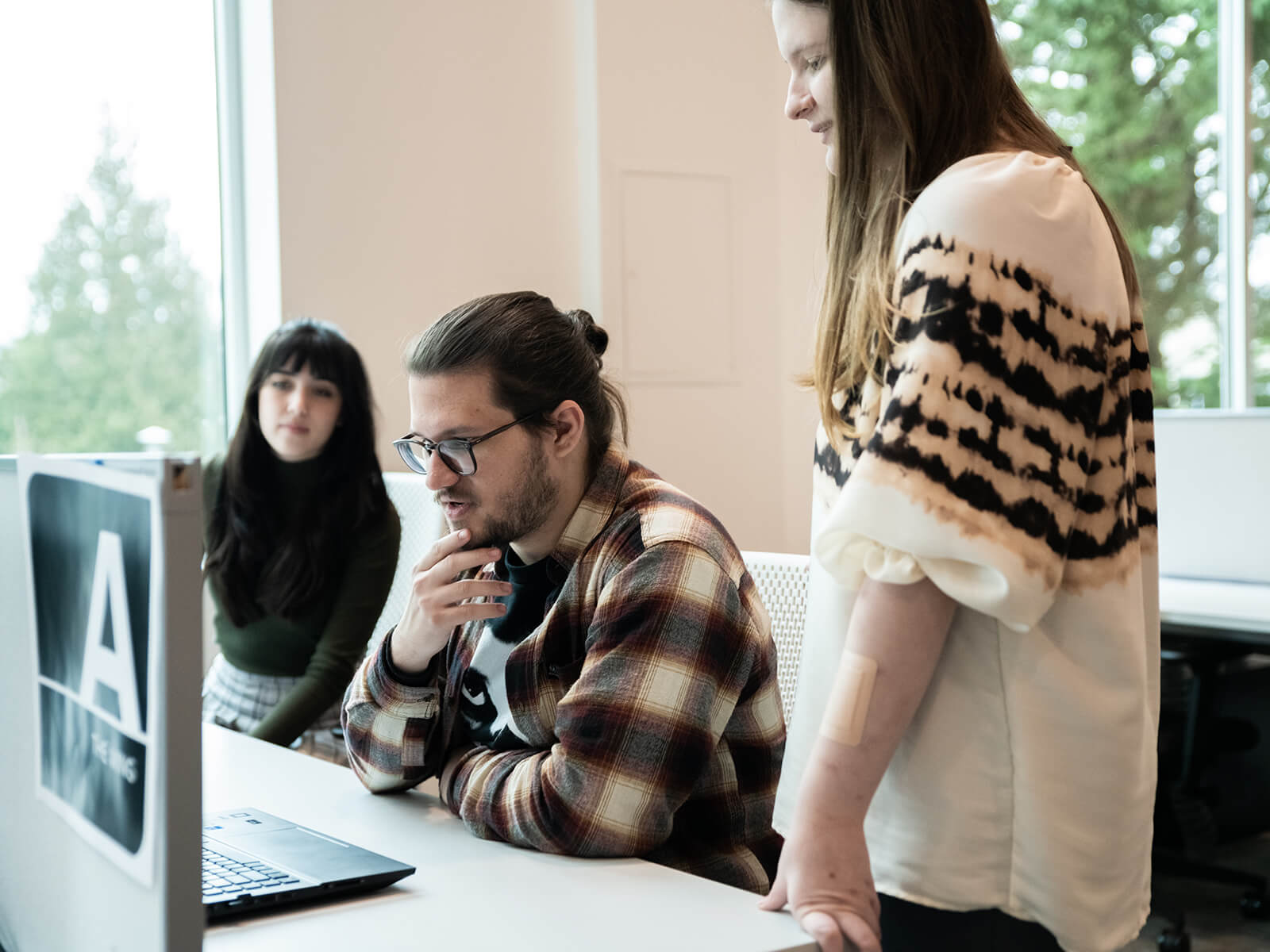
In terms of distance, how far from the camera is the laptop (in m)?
1.06

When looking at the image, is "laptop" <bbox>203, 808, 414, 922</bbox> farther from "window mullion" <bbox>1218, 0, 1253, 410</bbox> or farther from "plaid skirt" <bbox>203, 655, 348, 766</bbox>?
"window mullion" <bbox>1218, 0, 1253, 410</bbox>

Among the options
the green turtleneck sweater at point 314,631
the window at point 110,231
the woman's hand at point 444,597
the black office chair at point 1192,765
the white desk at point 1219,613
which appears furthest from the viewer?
the window at point 110,231

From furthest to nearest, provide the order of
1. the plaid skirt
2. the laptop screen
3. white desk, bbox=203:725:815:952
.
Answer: the plaid skirt
white desk, bbox=203:725:815:952
the laptop screen

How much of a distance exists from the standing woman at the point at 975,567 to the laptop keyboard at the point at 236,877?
1.50 ft

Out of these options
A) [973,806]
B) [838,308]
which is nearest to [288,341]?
[838,308]

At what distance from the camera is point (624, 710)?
1.22 meters

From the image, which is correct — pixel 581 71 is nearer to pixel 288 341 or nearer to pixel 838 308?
pixel 288 341

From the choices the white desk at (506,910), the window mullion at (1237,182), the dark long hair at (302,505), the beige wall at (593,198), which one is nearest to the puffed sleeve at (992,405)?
the white desk at (506,910)

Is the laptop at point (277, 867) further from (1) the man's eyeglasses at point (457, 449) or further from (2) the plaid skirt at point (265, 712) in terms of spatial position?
(2) the plaid skirt at point (265, 712)

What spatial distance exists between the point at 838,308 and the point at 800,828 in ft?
1.24

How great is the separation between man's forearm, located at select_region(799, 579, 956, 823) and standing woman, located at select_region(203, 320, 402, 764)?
67.2 inches

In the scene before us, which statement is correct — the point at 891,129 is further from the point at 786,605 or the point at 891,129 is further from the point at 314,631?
the point at 314,631

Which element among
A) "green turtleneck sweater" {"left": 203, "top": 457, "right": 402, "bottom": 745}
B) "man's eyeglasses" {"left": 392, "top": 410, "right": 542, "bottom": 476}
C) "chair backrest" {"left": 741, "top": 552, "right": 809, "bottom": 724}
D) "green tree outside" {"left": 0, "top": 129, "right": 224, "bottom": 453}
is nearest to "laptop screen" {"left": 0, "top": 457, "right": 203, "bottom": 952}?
"man's eyeglasses" {"left": 392, "top": 410, "right": 542, "bottom": 476}

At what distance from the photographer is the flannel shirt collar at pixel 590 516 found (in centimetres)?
140
